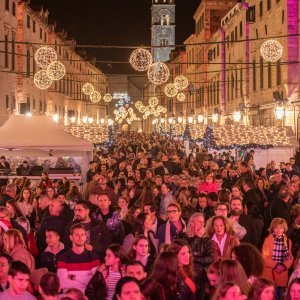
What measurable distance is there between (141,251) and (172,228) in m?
1.83

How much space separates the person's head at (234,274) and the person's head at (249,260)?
63 cm

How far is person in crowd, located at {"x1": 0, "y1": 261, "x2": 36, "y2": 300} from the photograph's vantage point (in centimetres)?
663

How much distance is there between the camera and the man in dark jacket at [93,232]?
31.3 ft

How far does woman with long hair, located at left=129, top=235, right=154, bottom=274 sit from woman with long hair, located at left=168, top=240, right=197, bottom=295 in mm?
579

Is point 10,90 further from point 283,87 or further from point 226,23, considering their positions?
point 226,23

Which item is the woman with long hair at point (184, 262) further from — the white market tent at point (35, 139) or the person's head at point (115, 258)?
Answer: the white market tent at point (35, 139)

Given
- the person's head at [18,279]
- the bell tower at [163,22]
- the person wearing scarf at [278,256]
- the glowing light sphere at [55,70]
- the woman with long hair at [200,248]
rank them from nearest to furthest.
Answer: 1. the person's head at [18,279]
2. the woman with long hair at [200,248]
3. the person wearing scarf at [278,256]
4. the glowing light sphere at [55,70]
5. the bell tower at [163,22]

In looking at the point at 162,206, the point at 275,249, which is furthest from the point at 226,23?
the point at 275,249

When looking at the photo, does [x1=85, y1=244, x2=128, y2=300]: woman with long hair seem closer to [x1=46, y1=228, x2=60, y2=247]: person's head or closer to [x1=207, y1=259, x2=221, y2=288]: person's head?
[x1=207, y1=259, x2=221, y2=288]: person's head

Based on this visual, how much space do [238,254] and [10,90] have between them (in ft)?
112

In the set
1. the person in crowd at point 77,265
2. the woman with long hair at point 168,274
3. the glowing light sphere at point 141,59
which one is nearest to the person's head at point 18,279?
the person in crowd at point 77,265

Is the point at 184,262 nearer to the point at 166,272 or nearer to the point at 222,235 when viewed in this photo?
the point at 166,272

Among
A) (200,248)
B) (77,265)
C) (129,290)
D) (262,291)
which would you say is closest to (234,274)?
(262,291)

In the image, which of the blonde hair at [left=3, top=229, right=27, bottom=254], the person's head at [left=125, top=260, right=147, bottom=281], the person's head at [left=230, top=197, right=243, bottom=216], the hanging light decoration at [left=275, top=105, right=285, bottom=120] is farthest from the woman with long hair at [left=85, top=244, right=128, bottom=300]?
the hanging light decoration at [left=275, top=105, right=285, bottom=120]
